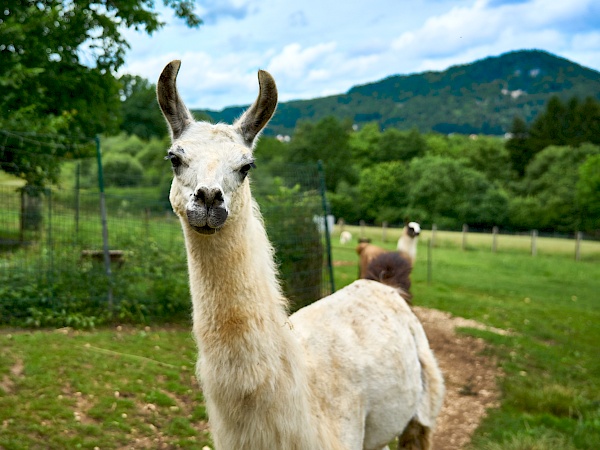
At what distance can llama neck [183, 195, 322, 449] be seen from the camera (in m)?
2.59

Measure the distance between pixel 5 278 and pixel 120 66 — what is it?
7.00 meters

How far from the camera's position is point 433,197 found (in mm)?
47781

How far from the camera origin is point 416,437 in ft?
13.5

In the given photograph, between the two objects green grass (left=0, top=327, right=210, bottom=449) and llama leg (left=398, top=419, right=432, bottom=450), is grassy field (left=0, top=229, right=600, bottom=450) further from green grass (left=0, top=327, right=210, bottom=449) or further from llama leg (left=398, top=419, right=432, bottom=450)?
llama leg (left=398, top=419, right=432, bottom=450)

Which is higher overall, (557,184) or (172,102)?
(557,184)

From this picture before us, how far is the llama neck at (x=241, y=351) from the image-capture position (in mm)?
2594

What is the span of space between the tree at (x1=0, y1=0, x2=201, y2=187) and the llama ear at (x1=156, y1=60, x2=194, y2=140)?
20.4ft

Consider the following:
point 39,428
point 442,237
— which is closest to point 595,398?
point 39,428

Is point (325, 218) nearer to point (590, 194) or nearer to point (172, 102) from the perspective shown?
point (172, 102)

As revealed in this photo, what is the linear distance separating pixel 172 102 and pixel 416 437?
2907mm

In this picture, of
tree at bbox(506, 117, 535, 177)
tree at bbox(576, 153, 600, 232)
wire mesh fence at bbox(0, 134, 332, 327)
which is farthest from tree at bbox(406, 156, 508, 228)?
wire mesh fence at bbox(0, 134, 332, 327)

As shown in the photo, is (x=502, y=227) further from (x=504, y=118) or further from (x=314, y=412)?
(x=314, y=412)

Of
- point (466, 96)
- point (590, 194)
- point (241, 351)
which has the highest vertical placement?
point (466, 96)

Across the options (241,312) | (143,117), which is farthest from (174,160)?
(143,117)
